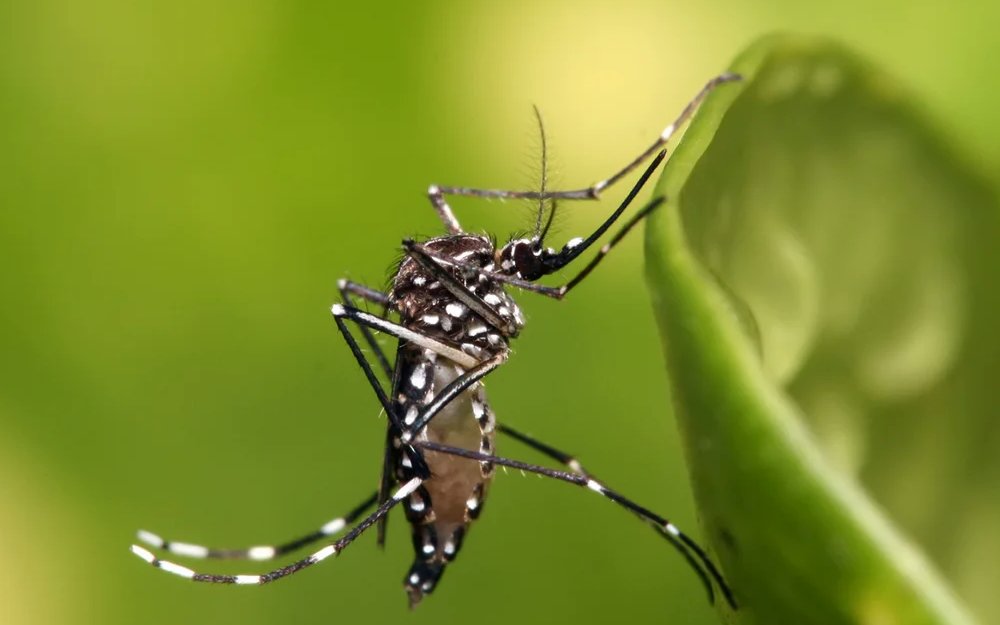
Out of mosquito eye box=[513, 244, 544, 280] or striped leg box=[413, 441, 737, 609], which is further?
mosquito eye box=[513, 244, 544, 280]

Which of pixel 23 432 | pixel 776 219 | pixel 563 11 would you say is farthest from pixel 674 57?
pixel 23 432

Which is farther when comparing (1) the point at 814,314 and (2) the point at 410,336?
(2) the point at 410,336

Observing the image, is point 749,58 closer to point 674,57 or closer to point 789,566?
point 789,566

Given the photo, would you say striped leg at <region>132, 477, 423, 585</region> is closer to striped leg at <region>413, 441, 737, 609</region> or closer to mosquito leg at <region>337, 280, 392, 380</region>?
striped leg at <region>413, 441, 737, 609</region>

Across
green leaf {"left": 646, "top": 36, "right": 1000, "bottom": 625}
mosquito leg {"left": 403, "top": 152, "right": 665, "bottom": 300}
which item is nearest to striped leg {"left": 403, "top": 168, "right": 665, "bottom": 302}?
mosquito leg {"left": 403, "top": 152, "right": 665, "bottom": 300}

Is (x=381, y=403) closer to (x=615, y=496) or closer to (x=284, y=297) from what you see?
(x=284, y=297)

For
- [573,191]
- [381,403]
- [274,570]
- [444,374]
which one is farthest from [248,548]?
[573,191]

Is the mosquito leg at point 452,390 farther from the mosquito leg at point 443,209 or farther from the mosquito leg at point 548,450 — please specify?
the mosquito leg at point 443,209
